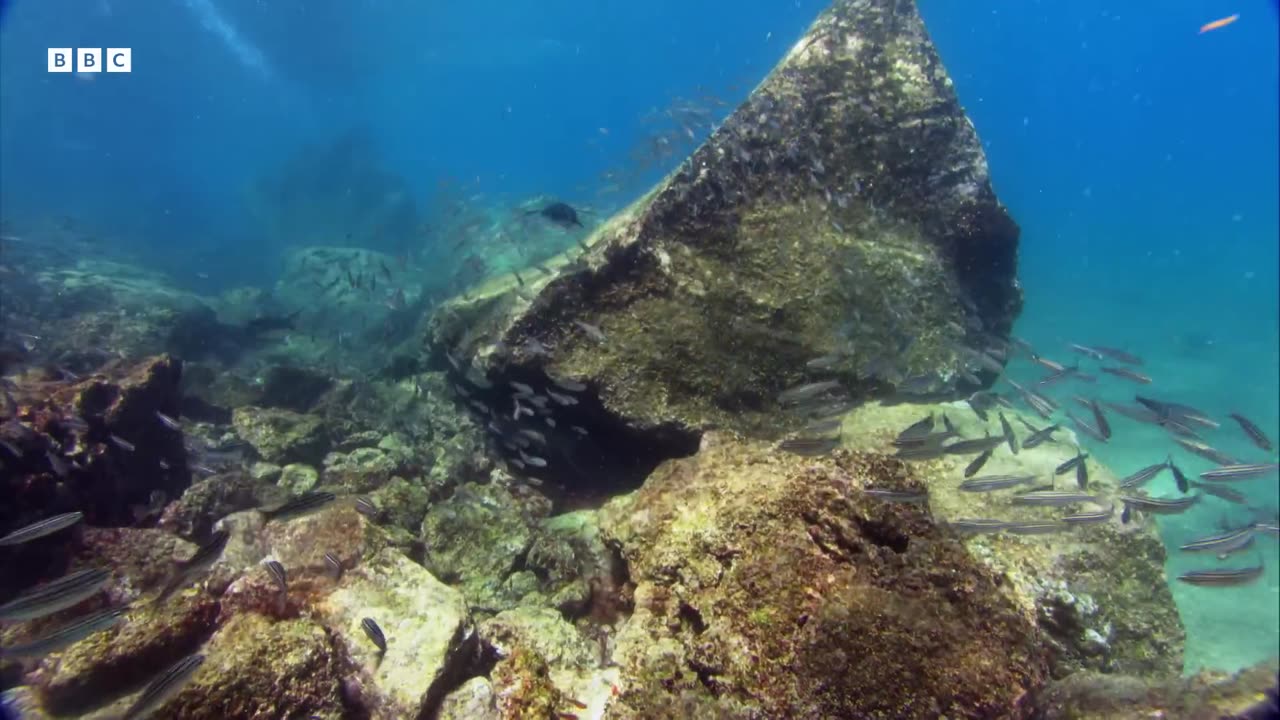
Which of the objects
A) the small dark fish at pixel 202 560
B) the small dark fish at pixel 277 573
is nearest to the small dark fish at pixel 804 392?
the small dark fish at pixel 277 573

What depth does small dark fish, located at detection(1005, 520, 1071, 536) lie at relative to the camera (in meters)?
4.75

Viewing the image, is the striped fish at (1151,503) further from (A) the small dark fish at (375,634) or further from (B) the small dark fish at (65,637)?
(B) the small dark fish at (65,637)

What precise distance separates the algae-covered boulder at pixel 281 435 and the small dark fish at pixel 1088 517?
9.51 m

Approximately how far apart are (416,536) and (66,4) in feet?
242

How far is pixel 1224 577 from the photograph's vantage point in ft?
15.3

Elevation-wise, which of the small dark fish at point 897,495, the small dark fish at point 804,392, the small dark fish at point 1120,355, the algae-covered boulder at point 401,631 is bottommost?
the algae-covered boulder at point 401,631

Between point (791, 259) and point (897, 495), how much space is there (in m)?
3.92

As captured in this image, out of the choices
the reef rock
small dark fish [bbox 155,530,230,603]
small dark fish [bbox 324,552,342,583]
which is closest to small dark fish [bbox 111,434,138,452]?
small dark fish [bbox 155,530,230,603]

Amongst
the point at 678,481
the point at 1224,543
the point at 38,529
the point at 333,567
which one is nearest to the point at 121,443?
the point at 38,529

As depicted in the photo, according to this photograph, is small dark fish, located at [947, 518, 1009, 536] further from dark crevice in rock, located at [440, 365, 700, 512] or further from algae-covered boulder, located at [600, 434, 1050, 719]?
dark crevice in rock, located at [440, 365, 700, 512]

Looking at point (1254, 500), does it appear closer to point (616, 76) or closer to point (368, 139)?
point (368, 139)

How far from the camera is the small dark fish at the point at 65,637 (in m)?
3.61

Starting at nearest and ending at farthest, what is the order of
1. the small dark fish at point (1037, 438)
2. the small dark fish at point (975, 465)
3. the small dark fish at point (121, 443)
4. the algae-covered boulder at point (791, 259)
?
the small dark fish at point (975, 465)
the small dark fish at point (121, 443)
the algae-covered boulder at point (791, 259)
the small dark fish at point (1037, 438)

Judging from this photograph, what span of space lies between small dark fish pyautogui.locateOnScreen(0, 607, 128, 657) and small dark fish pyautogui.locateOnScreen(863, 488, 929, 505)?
5.37 meters
